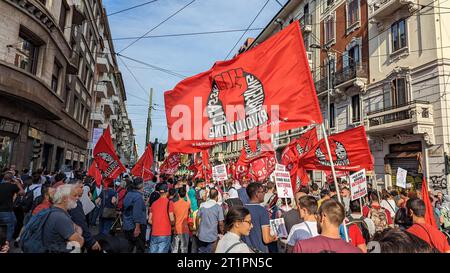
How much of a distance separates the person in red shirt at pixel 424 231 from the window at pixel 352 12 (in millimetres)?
21044

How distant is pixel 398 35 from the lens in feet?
56.7

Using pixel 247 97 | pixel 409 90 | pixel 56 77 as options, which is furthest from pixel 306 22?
pixel 247 97

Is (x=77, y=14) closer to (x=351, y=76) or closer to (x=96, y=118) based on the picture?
(x=96, y=118)

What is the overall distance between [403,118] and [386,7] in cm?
695

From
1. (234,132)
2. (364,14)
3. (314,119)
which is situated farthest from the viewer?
(364,14)

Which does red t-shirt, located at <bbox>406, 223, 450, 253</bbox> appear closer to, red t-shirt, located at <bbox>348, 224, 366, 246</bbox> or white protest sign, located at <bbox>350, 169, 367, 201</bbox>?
red t-shirt, located at <bbox>348, 224, 366, 246</bbox>

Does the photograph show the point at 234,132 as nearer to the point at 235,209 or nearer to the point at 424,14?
the point at 235,209

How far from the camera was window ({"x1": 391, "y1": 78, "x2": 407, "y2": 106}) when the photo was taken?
54.9 ft

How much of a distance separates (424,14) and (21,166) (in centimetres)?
2223

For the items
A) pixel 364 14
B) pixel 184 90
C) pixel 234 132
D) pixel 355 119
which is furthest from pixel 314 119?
pixel 364 14

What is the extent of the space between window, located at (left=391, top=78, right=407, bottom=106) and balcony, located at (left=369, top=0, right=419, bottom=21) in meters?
3.88

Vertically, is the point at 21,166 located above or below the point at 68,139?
below

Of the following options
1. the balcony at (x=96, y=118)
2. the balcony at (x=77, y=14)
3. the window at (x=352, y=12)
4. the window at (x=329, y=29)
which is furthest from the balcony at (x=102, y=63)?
the window at (x=352, y=12)
